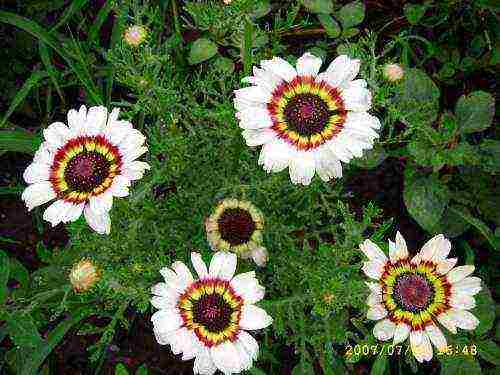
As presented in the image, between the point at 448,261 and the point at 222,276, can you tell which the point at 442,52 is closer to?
the point at 448,261

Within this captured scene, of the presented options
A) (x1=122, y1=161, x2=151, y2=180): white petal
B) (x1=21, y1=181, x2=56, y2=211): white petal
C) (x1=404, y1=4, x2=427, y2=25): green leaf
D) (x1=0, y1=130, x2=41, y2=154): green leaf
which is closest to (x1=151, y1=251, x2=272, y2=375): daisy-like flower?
(x1=122, y1=161, x2=151, y2=180): white petal

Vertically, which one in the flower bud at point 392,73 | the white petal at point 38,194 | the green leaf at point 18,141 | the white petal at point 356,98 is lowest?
the white petal at point 38,194

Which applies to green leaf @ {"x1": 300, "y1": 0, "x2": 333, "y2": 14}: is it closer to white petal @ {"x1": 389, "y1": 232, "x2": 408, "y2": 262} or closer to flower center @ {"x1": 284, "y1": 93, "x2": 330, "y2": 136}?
flower center @ {"x1": 284, "y1": 93, "x2": 330, "y2": 136}

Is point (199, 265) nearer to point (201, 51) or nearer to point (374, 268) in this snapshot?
point (374, 268)

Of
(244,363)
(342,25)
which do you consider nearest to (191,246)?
(244,363)

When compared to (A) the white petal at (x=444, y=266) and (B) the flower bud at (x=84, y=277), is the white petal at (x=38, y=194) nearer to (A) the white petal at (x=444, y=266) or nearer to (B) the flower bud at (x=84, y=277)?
(B) the flower bud at (x=84, y=277)

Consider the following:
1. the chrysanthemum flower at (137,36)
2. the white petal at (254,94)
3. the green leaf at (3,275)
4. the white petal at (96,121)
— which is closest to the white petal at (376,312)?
the white petal at (254,94)
